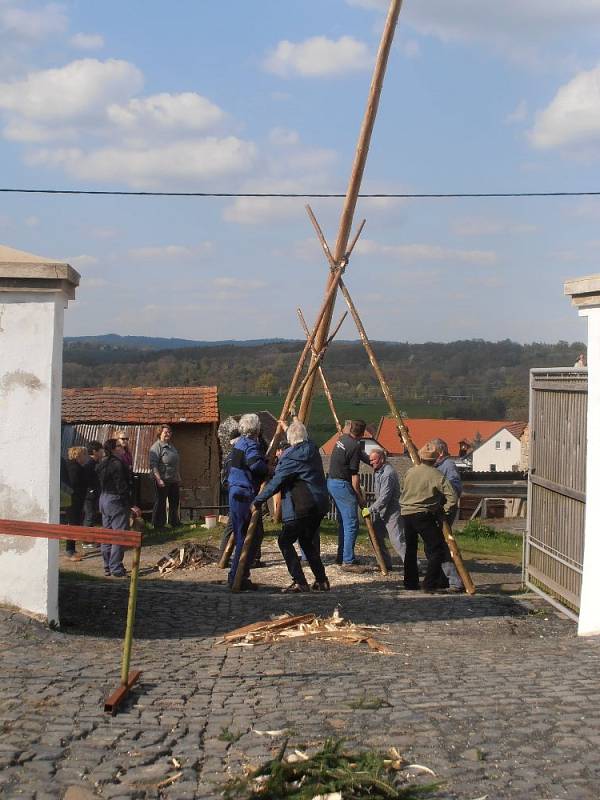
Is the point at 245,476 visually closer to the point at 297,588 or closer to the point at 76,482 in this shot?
the point at 297,588

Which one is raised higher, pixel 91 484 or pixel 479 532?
pixel 91 484

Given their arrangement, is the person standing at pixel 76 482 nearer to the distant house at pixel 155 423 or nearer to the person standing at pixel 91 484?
the person standing at pixel 91 484

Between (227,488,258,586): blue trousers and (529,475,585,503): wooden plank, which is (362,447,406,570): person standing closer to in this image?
(227,488,258,586): blue trousers

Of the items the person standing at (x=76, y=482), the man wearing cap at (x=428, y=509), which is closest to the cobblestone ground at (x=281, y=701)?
the man wearing cap at (x=428, y=509)

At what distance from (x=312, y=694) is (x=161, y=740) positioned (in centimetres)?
127

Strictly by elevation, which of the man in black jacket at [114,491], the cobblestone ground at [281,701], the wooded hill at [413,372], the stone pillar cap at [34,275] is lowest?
the cobblestone ground at [281,701]

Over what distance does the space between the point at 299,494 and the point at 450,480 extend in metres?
2.16

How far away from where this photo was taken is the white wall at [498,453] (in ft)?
195

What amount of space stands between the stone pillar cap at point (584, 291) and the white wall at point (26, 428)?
13.9 ft

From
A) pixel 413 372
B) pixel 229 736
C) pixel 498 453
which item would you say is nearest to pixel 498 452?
pixel 498 453

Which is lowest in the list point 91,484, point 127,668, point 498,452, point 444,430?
point 498,452

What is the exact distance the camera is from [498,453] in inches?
2349

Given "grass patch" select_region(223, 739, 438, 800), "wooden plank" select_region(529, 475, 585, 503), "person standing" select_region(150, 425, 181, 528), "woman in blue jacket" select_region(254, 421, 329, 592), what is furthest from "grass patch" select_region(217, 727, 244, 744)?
"person standing" select_region(150, 425, 181, 528)

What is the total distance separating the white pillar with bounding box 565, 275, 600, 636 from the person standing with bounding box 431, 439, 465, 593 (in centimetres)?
288
